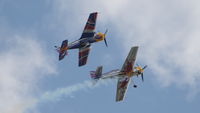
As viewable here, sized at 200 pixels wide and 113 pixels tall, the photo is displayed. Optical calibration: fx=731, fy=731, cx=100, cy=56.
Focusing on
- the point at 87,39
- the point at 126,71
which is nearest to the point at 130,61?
the point at 126,71

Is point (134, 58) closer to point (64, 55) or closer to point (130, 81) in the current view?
point (130, 81)

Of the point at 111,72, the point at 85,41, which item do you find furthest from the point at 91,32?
the point at 111,72

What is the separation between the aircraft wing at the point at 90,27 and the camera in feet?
559

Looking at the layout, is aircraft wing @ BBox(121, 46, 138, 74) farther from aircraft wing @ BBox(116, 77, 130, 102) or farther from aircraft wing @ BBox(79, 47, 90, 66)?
aircraft wing @ BBox(79, 47, 90, 66)

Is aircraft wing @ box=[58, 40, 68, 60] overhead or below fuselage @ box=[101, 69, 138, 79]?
overhead


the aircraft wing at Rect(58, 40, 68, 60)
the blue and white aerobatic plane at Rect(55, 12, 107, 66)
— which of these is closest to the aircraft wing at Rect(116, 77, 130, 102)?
the blue and white aerobatic plane at Rect(55, 12, 107, 66)

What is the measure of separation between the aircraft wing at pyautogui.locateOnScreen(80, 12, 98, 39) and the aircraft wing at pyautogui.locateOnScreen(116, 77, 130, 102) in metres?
13.9

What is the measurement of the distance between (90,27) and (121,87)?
16.5 meters

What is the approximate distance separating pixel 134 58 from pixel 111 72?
5.98 meters

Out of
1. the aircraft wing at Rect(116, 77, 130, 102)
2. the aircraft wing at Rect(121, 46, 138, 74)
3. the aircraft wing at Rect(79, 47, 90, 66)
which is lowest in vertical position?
the aircraft wing at Rect(116, 77, 130, 102)

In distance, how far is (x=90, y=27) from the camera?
Result: 561 ft

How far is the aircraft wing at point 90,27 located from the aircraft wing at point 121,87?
548 inches

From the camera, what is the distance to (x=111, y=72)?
16238 centimetres

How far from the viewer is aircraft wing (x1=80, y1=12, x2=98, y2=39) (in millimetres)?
170500
